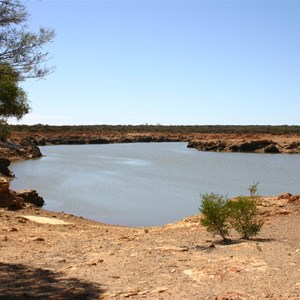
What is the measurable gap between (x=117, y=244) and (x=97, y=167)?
101 ft

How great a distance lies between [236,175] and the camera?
3409cm

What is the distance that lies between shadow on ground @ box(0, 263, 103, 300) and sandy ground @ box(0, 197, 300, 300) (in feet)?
0.05

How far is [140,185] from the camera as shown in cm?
2864

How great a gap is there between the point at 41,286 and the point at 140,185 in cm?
2188

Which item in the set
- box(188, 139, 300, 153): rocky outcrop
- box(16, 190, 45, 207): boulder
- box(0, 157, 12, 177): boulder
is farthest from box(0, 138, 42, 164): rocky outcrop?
box(188, 139, 300, 153): rocky outcrop

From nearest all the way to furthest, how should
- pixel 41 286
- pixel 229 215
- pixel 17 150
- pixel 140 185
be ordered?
pixel 41 286 → pixel 229 215 → pixel 140 185 → pixel 17 150

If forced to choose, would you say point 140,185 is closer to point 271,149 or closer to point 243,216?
point 243,216

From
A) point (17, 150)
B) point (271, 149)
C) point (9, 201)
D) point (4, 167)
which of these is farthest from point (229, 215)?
point (271, 149)

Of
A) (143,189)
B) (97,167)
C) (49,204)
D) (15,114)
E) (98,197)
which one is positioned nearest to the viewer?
(15,114)

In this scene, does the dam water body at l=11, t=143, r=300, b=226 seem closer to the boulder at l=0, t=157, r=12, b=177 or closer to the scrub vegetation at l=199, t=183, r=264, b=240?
the boulder at l=0, t=157, r=12, b=177

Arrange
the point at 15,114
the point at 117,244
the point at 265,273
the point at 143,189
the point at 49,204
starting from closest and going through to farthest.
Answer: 1. the point at 265,273
2. the point at 15,114
3. the point at 117,244
4. the point at 49,204
5. the point at 143,189

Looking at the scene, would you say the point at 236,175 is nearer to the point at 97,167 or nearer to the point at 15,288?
the point at 97,167

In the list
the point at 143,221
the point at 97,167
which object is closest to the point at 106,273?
the point at 143,221

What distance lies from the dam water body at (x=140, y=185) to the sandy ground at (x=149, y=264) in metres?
6.76
